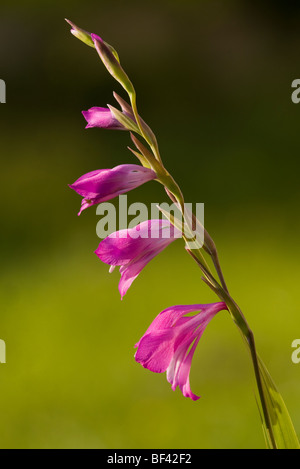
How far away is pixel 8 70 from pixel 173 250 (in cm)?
153

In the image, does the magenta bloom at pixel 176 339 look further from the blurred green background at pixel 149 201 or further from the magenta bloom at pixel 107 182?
the blurred green background at pixel 149 201

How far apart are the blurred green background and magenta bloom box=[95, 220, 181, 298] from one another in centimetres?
64

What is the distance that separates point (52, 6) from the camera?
298 cm

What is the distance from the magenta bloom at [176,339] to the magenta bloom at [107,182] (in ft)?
0.23

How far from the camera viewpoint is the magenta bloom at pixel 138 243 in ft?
1.11

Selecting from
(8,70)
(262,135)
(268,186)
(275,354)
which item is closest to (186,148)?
(262,135)

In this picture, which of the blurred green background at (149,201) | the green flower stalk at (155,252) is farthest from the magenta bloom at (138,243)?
the blurred green background at (149,201)

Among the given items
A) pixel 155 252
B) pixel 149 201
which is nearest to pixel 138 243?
pixel 155 252

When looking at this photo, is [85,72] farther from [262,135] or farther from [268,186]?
[268,186]

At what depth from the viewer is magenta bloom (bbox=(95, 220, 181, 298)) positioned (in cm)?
34

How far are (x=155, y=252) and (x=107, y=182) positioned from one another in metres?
0.05

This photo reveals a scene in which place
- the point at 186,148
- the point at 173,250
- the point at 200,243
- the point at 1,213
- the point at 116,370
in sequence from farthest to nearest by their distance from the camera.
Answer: the point at 186,148, the point at 1,213, the point at 173,250, the point at 116,370, the point at 200,243

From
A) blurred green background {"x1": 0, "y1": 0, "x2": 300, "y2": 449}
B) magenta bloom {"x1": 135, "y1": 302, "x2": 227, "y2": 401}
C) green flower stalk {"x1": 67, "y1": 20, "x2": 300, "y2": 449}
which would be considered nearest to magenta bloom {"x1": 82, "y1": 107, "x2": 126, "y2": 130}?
green flower stalk {"x1": 67, "y1": 20, "x2": 300, "y2": 449}

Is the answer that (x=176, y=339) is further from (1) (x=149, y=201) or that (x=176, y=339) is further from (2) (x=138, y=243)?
(1) (x=149, y=201)
